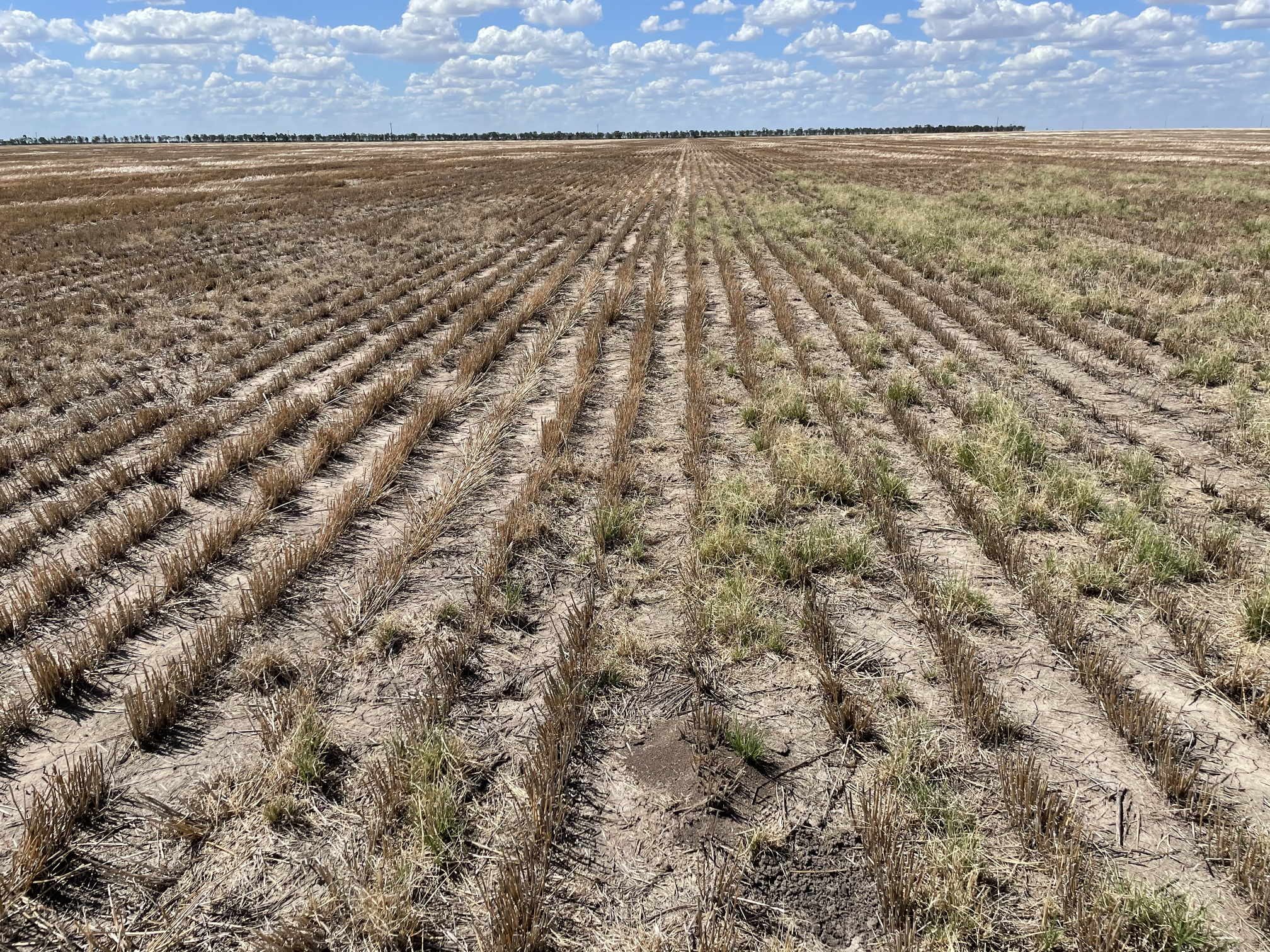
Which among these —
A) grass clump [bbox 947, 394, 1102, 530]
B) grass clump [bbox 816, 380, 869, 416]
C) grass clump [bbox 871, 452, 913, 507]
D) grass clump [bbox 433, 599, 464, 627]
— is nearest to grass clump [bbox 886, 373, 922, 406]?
grass clump [bbox 816, 380, 869, 416]

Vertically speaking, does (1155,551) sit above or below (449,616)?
above

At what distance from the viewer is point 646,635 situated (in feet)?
13.7

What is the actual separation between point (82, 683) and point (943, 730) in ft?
14.8

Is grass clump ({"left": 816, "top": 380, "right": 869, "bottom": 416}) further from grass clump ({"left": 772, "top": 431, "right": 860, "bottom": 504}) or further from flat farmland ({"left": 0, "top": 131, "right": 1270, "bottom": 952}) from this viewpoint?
grass clump ({"left": 772, "top": 431, "right": 860, "bottom": 504})

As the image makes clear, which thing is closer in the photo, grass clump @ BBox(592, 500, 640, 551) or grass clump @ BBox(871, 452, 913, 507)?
grass clump @ BBox(592, 500, 640, 551)

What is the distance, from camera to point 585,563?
4.97 metres

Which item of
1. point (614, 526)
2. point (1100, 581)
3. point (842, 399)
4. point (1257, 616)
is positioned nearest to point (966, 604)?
point (1100, 581)

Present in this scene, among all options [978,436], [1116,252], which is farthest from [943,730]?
[1116,252]

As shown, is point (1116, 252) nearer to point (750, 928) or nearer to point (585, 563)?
point (585, 563)

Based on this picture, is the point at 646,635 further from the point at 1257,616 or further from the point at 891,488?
the point at 1257,616

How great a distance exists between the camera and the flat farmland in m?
2.63

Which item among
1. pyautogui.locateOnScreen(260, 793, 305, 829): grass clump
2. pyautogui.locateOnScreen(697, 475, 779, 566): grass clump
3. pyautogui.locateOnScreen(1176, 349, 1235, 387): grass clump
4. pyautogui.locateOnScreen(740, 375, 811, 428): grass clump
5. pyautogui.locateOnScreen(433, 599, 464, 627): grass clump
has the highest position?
pyautogui.locateOnScreen(1176, 349, 1235, 387): grass clump

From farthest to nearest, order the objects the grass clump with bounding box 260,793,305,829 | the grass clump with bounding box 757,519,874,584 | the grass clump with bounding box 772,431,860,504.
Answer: the grass clump with bounding box 772,431,860,504 → the grass clump with bounding box 757,519,874,584 → the grass clump with bounding box 260,793,305,829

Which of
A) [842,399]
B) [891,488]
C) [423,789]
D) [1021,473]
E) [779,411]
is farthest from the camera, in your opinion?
[842,399]
